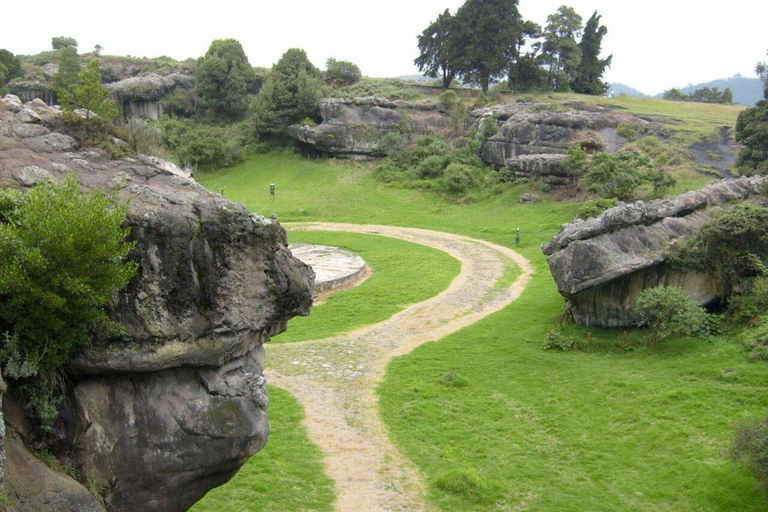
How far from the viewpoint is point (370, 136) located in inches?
2301

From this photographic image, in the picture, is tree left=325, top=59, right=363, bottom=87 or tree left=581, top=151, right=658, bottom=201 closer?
tree left=581, top=151, right=658, bottom=201

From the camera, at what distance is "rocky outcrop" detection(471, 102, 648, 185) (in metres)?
46.0

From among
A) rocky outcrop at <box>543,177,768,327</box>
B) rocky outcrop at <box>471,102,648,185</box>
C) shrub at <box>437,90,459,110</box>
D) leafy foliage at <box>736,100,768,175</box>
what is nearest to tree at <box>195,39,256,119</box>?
shrub at <box>437,90,459,110</box>

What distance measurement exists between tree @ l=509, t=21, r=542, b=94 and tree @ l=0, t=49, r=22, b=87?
46.0m

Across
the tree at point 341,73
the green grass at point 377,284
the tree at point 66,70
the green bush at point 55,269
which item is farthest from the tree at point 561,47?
the green bush at point 55,269

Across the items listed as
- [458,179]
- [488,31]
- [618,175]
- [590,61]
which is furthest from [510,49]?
[618,175]

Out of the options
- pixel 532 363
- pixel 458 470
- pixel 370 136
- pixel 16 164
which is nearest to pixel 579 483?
pixel 458 470

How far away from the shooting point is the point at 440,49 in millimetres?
65375

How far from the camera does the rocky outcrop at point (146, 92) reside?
60.8m

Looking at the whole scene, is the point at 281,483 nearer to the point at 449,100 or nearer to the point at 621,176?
the point at 621,176

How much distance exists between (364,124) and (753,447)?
159ft

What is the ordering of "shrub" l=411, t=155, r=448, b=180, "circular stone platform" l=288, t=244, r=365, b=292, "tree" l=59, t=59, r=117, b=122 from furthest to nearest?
"shrub" l=411, t=155, r=448, b=180
"circular stone platform" l=288, t=244, r=365, b=292
"tree" l=59, t=59, r=117, b=122

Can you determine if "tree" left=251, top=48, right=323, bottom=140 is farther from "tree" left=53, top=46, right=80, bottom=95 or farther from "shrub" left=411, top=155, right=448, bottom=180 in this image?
"tree" left=53, top=46, right=80, bottom=95

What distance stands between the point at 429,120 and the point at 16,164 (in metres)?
52.3
